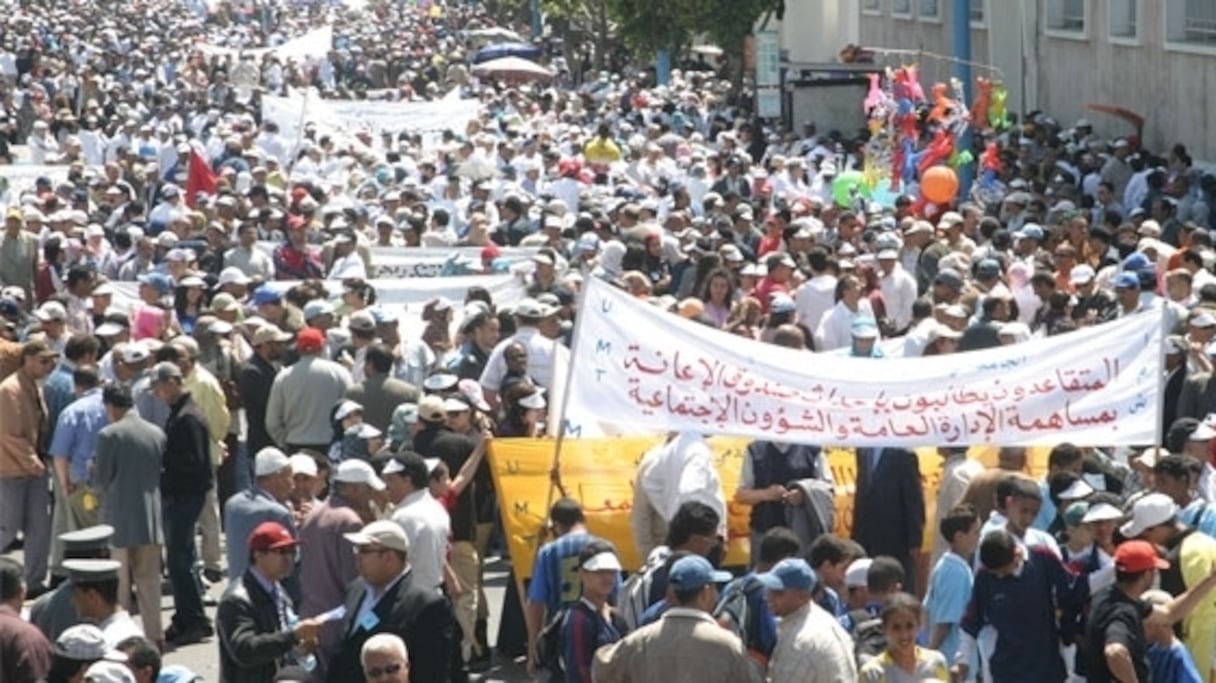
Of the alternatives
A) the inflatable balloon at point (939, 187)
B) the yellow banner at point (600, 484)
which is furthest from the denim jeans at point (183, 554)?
the inflatable balloon at point (939, 187)

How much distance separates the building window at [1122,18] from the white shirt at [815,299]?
15.5 meters

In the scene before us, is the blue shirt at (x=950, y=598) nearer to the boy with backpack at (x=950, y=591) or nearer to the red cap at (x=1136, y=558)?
the boy with backpack at (x=950, y=591)

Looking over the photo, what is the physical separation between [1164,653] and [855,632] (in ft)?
3.51

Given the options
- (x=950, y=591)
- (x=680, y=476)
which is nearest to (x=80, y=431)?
(x=680, y=476)

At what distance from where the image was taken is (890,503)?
537 inches

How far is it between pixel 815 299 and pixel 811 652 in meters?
8.63

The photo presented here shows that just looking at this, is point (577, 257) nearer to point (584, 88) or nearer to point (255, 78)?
point (584, 88)

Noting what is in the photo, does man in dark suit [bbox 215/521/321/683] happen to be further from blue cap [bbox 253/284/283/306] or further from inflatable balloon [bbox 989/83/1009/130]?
inflatable balloon [bbox 989/83/1009/130]

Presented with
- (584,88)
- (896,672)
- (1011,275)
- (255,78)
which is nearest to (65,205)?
(1011,275)

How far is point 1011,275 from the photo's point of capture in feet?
62.6

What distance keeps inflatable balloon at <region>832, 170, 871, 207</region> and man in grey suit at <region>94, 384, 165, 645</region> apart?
41.2ft

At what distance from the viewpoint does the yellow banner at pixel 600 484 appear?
14.1 meters

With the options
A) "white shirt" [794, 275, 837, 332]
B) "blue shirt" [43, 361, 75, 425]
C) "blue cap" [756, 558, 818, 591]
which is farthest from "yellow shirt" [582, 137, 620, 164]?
"blue cap" [756, 558, 818, 591]

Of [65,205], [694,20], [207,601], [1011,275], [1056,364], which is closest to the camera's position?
[1056,364]
